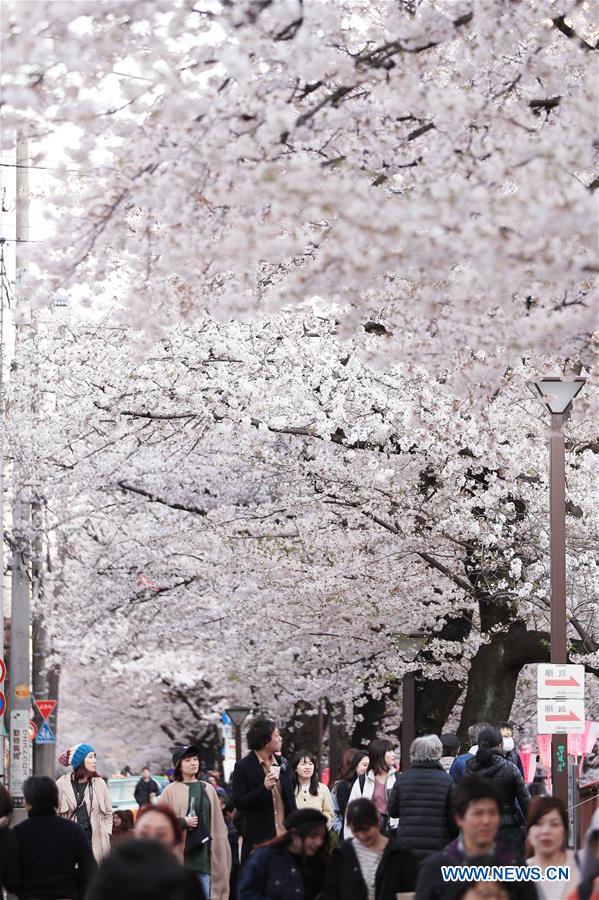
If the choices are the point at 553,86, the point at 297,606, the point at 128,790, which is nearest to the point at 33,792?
the point at 553,86

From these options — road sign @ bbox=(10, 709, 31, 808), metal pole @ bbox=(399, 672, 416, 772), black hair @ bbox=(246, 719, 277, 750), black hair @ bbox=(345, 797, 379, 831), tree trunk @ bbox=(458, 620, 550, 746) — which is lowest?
road sign @ bbox=(10, 709, 31, 808)

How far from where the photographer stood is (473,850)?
6285 millimetres

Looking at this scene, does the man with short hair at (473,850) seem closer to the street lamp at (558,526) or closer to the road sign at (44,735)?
the street lamp at (558,526)

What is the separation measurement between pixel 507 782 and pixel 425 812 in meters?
1.55

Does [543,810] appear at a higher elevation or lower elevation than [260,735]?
higher

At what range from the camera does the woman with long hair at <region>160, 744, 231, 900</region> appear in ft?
32.7

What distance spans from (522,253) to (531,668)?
2296cm

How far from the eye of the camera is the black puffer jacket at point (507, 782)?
1058cm

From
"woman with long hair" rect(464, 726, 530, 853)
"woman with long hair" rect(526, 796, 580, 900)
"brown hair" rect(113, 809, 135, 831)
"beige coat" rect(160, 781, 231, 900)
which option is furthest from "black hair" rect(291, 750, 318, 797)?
"woman with long hair" rect(526, 796, 580, 900)

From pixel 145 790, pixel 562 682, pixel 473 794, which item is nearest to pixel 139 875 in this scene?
pixel 473 794

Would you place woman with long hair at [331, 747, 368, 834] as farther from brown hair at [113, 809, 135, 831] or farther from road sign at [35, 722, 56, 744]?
road sign at [35, 722, 56, 744]

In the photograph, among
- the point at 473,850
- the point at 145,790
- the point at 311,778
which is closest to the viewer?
the point at 473,850

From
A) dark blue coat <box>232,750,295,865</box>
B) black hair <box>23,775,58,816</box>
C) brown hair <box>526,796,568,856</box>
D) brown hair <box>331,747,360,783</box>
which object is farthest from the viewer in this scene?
brown hair <box>331,747,360,783</box>

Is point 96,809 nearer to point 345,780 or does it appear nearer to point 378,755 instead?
point 345,780
